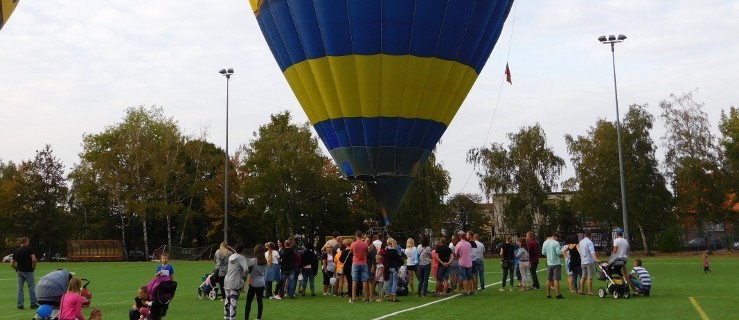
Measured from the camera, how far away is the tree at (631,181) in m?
50.6

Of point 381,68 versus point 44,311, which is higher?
point 381,68

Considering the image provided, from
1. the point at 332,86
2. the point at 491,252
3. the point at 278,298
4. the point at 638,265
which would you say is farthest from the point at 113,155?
the point at 638,265

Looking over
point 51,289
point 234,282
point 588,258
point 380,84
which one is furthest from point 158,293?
point 380,84

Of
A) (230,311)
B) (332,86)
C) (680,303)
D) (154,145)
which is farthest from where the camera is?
(154,145)

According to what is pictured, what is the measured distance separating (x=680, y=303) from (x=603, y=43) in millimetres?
26522

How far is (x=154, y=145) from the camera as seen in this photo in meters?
56.1

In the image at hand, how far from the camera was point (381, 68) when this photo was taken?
804 inches

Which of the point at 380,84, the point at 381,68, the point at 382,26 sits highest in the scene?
the point at 382,26

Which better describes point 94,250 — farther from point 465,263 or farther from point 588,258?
point 588,258

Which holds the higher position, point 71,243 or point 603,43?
point 603,43

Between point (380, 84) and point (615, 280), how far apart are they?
8.14 meters

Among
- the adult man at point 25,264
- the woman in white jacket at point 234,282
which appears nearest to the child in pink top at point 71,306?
the woman in white jacket at point 234,282

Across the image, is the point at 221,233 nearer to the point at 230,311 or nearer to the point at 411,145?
the point at 411,145

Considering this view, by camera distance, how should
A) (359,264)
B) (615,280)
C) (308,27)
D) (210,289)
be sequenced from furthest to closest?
(308,27) < (210,289) < (615,280) < (359,264)
